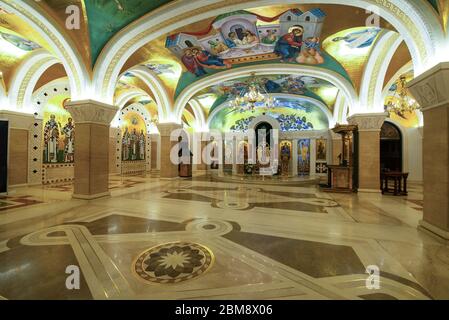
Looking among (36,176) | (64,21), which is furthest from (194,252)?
(36,176)

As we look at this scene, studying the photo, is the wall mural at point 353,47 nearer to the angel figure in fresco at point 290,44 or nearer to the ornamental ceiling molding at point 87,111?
the angel figure in fresco at point 290,44

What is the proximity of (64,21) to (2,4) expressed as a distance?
104 centimetres

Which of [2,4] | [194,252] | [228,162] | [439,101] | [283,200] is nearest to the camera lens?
[194,252]

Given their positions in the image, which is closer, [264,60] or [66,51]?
[66,51]

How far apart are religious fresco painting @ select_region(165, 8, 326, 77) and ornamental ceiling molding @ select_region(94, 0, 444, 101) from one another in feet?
2.86

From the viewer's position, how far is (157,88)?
32.4ft

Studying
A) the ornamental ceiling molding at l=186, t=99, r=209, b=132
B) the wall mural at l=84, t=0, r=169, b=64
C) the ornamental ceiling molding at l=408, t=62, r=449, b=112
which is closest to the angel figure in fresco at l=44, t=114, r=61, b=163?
the wall mural at l=84, t=0, r=169, b=64

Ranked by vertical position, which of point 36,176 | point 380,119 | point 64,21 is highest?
point 64,21

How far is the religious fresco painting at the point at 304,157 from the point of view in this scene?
1612cm

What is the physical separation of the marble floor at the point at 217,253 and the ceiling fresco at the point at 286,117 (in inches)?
471

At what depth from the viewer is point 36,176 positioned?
28.8 ft

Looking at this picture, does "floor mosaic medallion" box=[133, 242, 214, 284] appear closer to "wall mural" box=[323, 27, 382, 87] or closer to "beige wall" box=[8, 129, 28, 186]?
"wall mural" box=[323, 27, 382, 87]

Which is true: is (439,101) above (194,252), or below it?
above
